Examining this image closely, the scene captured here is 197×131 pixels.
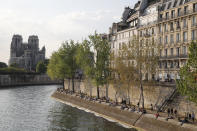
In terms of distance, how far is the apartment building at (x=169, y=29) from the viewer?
6631cm

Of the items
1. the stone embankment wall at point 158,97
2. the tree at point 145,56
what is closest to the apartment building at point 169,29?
the stone embankment wall at point 158,97

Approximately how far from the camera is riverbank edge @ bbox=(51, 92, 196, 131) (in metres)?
43.3

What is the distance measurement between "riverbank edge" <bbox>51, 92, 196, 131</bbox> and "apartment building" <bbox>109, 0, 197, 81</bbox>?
1222cm

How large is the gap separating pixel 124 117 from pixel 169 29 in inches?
1150

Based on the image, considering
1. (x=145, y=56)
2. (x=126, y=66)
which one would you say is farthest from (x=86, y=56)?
(x=145, y=56)

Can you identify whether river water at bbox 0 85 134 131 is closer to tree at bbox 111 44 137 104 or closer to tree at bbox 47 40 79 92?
tree at bbox 111 44 137 104

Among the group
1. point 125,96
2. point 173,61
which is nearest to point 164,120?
point 125,96

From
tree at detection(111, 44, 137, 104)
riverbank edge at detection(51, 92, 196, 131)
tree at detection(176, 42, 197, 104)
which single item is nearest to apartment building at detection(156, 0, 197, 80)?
tree at detection(111, 44, 137, 104)

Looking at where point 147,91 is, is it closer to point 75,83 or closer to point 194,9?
point 194,9

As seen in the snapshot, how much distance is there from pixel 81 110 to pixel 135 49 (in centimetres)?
2390

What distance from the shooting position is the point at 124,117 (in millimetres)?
54250

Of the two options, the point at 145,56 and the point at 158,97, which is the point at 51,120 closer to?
the point at 158,97

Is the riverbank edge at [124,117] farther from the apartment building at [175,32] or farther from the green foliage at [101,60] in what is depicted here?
the apartment building at [175,32]

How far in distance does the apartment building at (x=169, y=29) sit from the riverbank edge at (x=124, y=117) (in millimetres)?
12218
